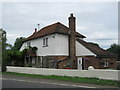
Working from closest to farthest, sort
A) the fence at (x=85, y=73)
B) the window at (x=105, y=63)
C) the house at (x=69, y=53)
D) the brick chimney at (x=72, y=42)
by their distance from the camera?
the fence at (x=85, y=73) → the house at (x=69, y=53) → the window at (x=105, y=63) → the brick chimney at (x=72, y=42)

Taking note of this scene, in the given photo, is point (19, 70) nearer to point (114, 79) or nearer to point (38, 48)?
point (38, 48)

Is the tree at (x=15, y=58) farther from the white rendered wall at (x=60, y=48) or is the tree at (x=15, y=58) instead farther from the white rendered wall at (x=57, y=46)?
the white rendered wall at (x=60, y=48)

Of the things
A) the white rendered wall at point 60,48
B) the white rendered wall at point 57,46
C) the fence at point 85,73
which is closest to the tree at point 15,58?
the white rendered wall at point 57,46

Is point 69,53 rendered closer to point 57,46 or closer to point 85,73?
point 57,46

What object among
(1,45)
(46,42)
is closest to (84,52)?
(46,42)

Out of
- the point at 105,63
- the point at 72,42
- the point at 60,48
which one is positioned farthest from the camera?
the point at 72,42

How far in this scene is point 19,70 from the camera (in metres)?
24.1

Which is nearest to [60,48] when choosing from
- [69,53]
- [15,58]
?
[69,53]

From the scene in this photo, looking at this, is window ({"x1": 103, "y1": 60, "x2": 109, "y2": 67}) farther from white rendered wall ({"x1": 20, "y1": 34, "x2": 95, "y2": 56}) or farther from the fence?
the fence

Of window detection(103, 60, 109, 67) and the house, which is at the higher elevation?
the house

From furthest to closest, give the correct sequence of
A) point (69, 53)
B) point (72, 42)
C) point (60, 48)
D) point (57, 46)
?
point (69, 53) → point (72, 42) → point (60, 48) → point (57, 46)

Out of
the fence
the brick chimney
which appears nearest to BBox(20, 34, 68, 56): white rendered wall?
the brick chimney

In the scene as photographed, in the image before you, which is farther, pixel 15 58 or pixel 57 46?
pixel 15 58

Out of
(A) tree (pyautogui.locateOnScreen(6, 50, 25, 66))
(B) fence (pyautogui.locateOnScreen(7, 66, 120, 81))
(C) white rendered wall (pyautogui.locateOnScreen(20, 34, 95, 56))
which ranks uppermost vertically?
(C) white rendered wall (pyautogui.locateOnScreen(20, 34, 95, 56))
